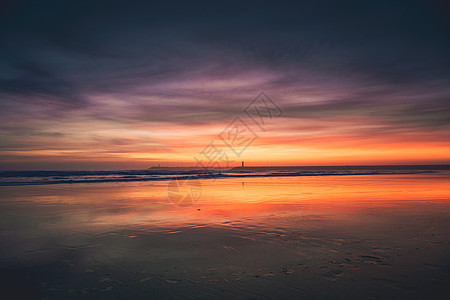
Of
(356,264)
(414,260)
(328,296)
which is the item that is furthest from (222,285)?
(414,260)

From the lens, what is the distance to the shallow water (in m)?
3.85

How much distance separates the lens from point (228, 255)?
530 cm

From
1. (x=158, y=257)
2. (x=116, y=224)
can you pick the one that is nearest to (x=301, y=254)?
(x=158, y=257)

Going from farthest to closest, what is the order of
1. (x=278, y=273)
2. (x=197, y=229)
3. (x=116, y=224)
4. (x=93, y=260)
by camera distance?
(x=116, y=224) < (x=197, y=229) < (x=93, y=260) < (x=278, y=273)

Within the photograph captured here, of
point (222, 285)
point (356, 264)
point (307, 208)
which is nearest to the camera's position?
point (222, 285)

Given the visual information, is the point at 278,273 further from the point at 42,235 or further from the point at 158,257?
the point at 42,235

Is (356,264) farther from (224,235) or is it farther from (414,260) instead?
(224,235)

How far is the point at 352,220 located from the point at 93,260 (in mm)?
6607

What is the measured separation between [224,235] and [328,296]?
3376 mm

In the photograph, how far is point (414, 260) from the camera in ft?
15.8

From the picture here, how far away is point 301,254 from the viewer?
5230 millimetres

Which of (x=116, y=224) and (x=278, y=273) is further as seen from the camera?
(x=116, y=224)

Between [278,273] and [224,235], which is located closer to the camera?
[278,273]

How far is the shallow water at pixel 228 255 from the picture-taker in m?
3.85
